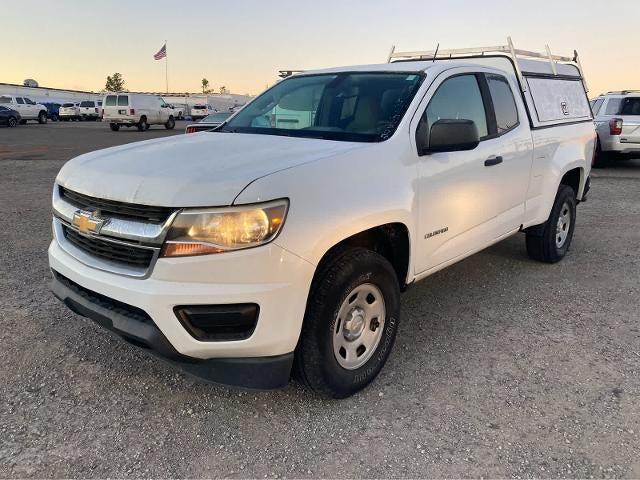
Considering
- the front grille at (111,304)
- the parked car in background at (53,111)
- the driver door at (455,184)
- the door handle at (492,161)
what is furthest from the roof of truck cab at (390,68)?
the parked car in background at (53,111)

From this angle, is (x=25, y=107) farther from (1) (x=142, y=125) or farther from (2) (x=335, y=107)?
(2) (x=335, y=107)

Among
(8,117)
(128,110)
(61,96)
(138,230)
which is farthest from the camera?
(61,96)

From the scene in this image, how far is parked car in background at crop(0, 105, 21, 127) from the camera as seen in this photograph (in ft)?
101

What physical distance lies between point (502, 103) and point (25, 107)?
3756 centimetres

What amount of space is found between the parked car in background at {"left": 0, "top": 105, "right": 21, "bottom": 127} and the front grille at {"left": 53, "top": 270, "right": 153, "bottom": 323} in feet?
109

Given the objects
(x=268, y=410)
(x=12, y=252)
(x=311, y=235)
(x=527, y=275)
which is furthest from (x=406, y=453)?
(x=12, y=252)

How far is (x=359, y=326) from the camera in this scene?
3.00m

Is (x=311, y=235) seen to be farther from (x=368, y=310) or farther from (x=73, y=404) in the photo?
(x=73, y=404)

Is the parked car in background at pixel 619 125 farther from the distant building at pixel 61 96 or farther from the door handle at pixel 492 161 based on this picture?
the distant building at pixel 61 96

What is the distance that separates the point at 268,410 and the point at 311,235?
3.41 ft

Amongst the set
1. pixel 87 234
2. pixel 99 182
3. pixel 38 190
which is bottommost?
pixel 38 190

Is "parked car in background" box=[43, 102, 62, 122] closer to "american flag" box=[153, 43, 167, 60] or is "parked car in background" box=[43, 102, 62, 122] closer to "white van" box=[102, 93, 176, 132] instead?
"american flag" box=[153, 43, 167, 60]

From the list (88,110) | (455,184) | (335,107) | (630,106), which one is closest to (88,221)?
(335,107)

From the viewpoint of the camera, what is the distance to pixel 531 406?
291 centimetres
